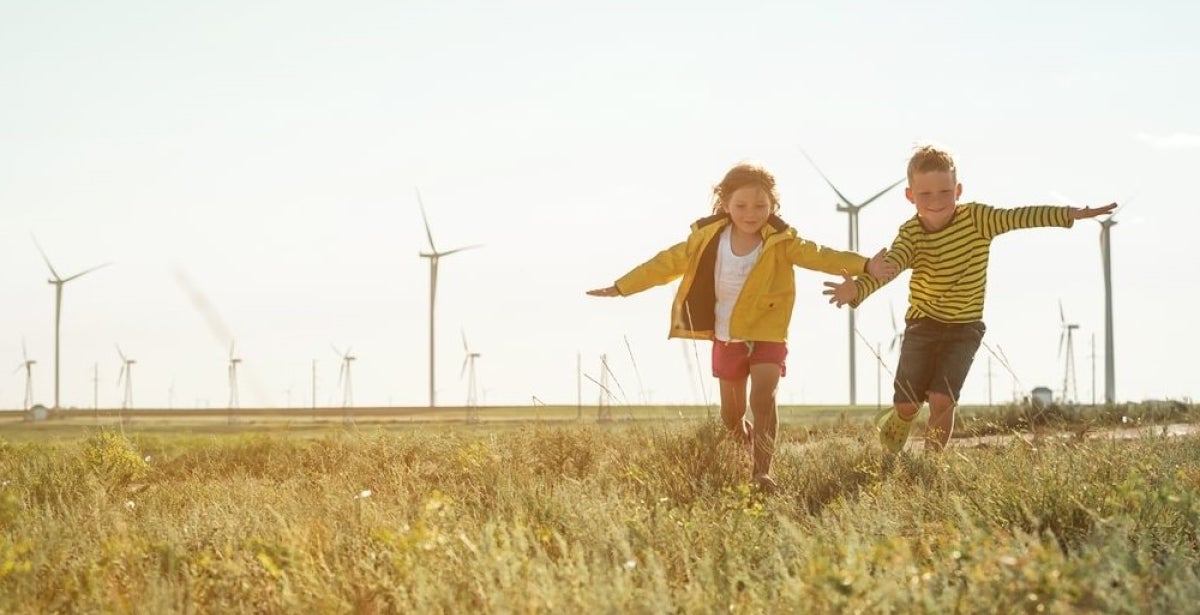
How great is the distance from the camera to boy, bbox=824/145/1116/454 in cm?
820

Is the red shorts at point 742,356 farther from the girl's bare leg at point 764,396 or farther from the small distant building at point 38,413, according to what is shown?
the small distant building at point 38,413

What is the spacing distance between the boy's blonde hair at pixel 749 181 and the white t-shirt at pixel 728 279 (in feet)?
1.01

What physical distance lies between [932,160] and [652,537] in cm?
425

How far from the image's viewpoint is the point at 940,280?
329 inches

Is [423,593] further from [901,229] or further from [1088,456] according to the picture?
[901,229]

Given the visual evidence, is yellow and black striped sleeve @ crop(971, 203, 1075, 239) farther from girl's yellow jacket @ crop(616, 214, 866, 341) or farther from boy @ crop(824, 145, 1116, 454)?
girl's yellow jacket @ crop(616, 214, 866, 341)

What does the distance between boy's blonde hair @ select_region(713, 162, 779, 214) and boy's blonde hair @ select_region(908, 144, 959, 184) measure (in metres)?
0.95

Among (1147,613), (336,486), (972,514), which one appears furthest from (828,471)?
(1147,613)

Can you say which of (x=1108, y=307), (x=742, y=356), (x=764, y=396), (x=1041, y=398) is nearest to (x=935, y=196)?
(x=742, y=356)

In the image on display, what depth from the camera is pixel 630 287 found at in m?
8.38

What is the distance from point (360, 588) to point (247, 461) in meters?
7.04

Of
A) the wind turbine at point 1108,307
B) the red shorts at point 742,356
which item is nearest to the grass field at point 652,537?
the red shorts at point 742,356

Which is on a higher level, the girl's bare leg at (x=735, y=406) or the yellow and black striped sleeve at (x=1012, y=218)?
the yellow and black striped sleeve at (x=1012, y=218)

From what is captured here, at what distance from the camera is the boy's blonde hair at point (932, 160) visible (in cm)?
819
